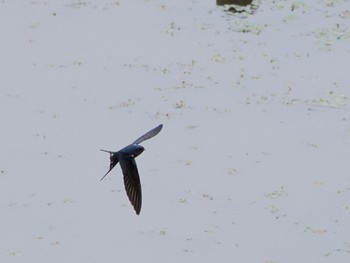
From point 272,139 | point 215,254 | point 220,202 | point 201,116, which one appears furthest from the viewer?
point 201,116

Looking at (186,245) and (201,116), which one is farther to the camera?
(201,116)

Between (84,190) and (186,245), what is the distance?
2248 millimetres

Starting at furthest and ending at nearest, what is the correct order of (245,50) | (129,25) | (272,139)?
(129,25), (245,50), (272,139)

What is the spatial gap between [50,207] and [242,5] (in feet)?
35.6

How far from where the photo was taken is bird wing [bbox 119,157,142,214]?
4324mm

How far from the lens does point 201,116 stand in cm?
1430

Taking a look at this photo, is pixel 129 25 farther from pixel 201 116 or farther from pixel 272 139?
pixel 272 139

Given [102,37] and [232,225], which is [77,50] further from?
[232,225]

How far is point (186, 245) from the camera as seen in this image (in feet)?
32.0

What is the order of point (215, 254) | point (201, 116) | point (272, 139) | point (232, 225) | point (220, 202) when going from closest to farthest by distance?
point (215, 254), point (232, 225), point (220, 202), point (272, 139), point (201, 116)

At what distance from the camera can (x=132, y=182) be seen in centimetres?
448

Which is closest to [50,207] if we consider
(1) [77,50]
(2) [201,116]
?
(2) [201,116]

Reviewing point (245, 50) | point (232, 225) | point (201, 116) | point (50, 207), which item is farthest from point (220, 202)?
point (245, 50)

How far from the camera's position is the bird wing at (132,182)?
4324 millimetres
